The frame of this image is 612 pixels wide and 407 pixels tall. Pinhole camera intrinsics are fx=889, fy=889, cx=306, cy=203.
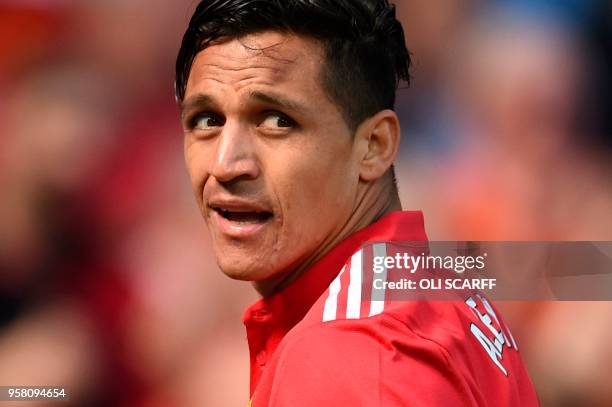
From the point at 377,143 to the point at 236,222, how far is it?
19 centimetres

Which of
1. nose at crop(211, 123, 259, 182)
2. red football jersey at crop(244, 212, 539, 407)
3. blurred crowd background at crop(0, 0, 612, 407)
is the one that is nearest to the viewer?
red football jersey at crop(244, 212, 539, 407)

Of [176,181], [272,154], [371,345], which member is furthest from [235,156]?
[176,181]

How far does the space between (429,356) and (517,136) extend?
0.63m

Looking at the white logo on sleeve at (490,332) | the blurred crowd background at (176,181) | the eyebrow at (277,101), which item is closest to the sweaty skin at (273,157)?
the eyebrow at (277,101)

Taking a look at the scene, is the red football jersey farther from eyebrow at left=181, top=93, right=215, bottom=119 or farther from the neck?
eyebrow at left=181, top=93, right=215, bottom=119

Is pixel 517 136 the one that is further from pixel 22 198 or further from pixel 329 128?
pixel 22 198

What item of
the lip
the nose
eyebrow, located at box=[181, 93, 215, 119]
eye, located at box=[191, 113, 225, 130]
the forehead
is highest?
the forehead

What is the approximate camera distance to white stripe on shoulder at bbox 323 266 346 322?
0.85 metres

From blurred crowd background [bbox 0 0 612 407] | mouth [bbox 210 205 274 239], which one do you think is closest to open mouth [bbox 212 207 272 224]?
mouth [bbox 210 205 274 239]

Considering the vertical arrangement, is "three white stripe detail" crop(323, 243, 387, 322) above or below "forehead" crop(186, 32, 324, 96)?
below

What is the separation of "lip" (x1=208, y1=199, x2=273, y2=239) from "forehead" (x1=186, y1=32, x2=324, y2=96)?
13 cm

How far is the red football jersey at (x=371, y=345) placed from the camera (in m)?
0.78

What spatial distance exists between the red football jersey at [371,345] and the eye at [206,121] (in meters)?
0.20

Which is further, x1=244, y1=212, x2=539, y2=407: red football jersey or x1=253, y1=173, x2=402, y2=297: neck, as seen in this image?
x1=253, y1=173, x2=402, y2=297: neck
